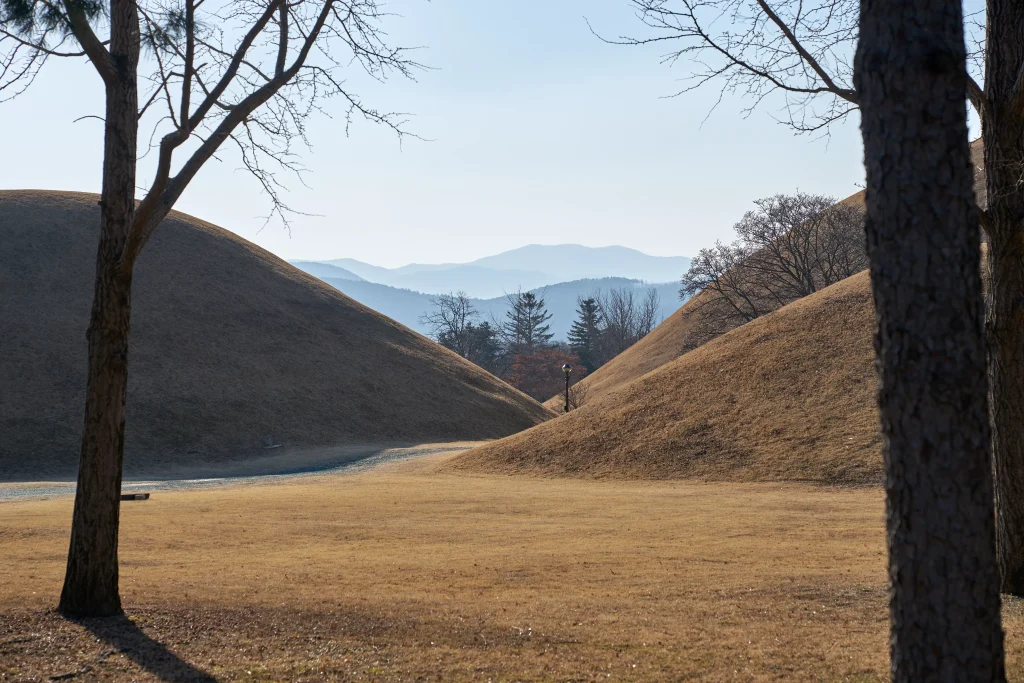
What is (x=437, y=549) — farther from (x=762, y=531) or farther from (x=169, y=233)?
(x=169, y=233)

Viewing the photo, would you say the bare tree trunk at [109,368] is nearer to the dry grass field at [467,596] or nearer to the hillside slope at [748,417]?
the dry grass field at [467,596]

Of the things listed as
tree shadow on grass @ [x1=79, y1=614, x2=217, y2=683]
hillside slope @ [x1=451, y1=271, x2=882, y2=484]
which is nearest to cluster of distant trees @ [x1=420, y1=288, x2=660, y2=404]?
hillside slope @ [x1=451, y1=271, x2=882, y2=484]

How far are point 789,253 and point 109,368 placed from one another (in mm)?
49683

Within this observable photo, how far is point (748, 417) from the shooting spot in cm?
2948

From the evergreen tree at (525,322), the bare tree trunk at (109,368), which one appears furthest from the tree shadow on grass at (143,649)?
the evergreen tree at (525,322)

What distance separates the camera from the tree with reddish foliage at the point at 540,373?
84938 mm

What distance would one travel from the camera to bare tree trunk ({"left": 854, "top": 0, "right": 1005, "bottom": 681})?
3799mm

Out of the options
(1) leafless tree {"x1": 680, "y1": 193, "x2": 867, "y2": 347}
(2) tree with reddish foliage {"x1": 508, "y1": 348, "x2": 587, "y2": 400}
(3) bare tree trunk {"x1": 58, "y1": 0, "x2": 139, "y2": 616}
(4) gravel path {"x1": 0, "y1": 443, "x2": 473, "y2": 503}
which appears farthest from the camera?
(2) tree with reddish foliage {"x1": 508, "y1": 348, "x2": 587, "y2": 400}

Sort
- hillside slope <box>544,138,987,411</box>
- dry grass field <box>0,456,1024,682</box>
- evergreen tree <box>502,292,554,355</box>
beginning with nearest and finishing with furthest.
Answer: dry grass field <box>0,456,1024,682</box> → hillside slope <box>544,138,987,411</box> → evergreen tree <box>502,292,554,355</box>

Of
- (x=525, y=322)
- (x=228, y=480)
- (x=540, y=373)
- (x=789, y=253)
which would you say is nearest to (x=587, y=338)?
(x=525, y=322)

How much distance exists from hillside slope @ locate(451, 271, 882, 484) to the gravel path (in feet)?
15.9

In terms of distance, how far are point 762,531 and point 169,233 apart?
5617 centimetres

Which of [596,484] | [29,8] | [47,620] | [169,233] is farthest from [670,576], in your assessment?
[169,233]

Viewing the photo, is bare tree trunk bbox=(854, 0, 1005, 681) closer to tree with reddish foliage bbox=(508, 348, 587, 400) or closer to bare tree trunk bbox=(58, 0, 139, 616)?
bare tree trunk bbox=(58, 0, 139, 616)
